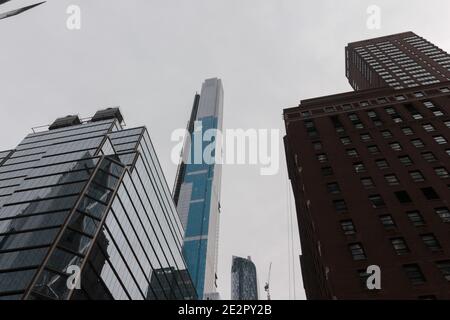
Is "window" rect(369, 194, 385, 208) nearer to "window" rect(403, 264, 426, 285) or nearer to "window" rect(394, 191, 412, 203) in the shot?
"window" rect(394, 191, 412, 203)

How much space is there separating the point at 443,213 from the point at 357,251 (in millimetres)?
9525

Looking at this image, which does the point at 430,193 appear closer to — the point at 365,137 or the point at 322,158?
the point at 322,158

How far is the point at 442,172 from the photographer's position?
45.1m

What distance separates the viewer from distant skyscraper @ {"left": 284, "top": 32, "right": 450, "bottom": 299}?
3469 centimetres

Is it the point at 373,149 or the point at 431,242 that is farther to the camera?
the point at 373,149

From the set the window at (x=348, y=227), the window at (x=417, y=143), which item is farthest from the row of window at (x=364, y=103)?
the window at (x=348, y=227)

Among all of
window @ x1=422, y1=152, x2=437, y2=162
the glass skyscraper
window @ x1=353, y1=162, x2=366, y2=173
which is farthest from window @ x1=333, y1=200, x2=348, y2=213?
the glass skyscraper

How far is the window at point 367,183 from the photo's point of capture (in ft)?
149

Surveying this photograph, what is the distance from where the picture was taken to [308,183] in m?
48.6

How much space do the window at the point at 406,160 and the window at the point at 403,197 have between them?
5448mm

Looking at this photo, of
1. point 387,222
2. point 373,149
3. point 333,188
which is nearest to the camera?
point 387,222

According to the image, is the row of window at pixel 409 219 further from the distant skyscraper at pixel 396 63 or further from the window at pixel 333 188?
the distant skyscraper at pixel 396 63

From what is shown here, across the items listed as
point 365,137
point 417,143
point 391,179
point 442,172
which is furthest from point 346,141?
point 442,172

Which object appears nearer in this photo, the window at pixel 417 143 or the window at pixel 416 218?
the window at pixel 416 218
